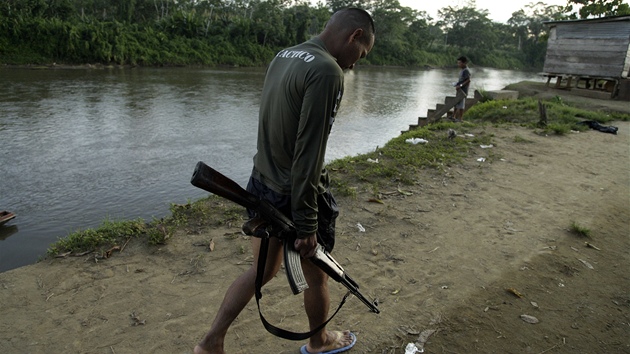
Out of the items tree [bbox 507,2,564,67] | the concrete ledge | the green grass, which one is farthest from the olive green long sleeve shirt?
tree [bbox 507,2,564,67]

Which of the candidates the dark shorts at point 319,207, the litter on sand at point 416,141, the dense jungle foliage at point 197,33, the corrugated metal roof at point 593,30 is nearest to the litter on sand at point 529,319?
the dark shorts at point 319,207

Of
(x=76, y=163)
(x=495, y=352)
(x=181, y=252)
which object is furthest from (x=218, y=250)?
(x=76, y=163)

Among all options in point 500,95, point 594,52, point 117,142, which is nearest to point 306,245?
point 117,142

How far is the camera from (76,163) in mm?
8484

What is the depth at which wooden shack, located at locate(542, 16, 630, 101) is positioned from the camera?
14.8m

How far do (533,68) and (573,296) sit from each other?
7141 cm

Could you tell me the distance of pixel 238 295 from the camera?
7.54 ft

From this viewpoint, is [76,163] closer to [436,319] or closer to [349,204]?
[349,204]

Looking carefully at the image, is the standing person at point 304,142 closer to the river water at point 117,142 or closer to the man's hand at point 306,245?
the man's hand at point 306,245

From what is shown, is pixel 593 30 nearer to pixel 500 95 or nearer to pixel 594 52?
pixel 594 52

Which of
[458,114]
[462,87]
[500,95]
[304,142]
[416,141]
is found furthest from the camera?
[500,95]

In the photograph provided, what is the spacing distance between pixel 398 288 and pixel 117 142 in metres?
8.72

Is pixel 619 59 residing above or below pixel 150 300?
above

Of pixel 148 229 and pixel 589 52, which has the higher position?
pixel 589 52
